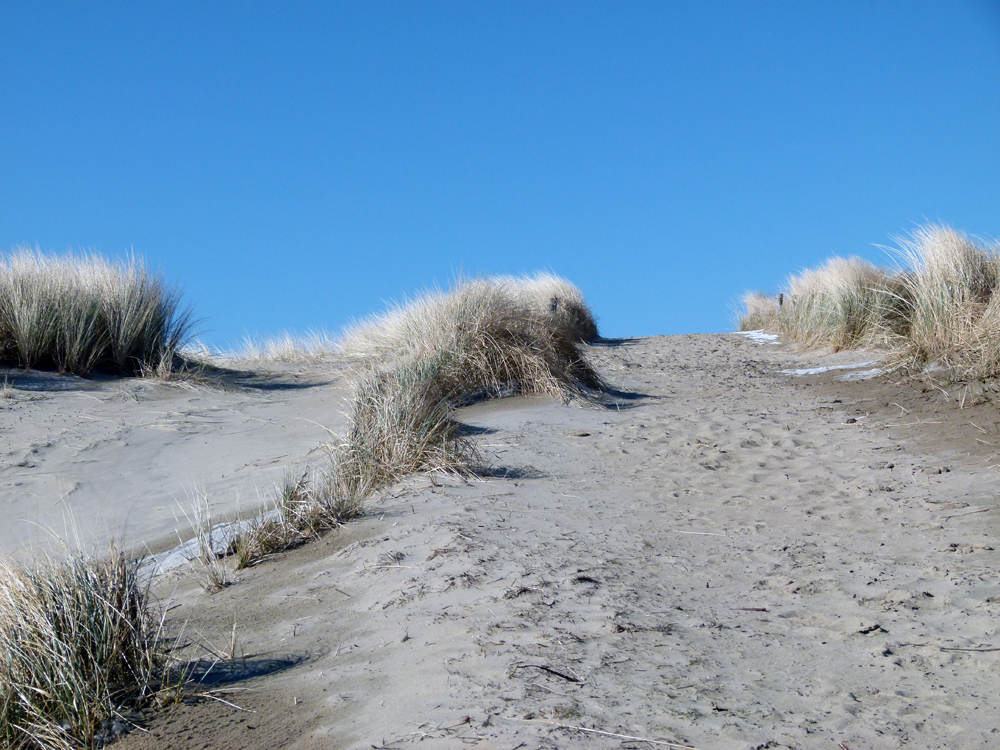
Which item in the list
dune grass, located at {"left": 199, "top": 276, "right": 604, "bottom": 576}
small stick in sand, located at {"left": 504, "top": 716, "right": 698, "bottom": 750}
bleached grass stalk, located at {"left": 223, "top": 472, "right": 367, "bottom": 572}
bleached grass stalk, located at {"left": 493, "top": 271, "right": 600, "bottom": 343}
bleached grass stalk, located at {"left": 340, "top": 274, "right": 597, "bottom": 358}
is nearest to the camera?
small stick in sand, located at {"left": 504, "top": 716, "right": 698, "bottom": 750}

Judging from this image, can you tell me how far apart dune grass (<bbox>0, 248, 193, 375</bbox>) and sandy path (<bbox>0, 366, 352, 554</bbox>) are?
17.4 inches

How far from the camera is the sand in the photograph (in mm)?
2410

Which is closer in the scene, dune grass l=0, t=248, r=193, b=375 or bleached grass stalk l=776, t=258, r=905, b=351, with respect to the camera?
dune grass l=0, t=248, r=193, b=375

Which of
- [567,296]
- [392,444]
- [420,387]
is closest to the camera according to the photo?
[392,444]

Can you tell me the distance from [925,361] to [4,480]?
317 inches

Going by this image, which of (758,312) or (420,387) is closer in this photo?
(420,387)

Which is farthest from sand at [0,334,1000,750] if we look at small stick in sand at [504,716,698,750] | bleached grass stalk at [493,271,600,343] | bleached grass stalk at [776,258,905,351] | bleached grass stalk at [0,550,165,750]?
bleached grass stalk at [493,271,600,343]

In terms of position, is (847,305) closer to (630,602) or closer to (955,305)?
(955,305)

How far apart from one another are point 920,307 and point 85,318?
888cm

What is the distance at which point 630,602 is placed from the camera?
332 centimetres

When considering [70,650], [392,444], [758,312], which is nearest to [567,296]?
[758,312]

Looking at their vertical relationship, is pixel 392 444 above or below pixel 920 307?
below

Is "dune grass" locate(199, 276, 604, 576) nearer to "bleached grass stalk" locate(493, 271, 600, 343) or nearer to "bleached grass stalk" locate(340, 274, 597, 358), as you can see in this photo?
"bleached grass stalk" locate(340, 274, 597, 358)

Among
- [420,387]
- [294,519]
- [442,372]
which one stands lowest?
[294,519]
